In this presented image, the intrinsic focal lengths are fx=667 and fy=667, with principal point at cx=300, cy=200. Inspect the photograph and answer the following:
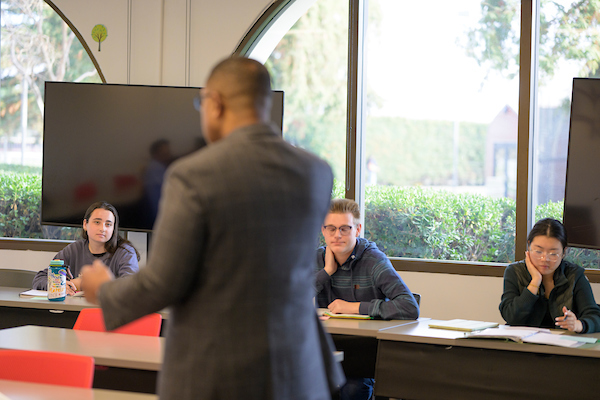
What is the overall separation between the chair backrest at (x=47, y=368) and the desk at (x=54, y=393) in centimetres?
7

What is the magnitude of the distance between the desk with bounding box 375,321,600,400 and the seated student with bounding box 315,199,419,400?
303 millimetres

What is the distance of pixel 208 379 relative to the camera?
4.19 ft

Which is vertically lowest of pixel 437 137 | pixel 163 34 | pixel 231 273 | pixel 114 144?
pixel 231 273

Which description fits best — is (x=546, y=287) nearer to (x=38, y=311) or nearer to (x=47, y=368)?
(x=47, y=368)

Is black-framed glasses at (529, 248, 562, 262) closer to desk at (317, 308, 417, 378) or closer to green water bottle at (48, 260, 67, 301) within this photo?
desk at (317, 308, 417, 378)

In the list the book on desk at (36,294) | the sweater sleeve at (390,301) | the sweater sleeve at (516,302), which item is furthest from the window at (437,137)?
the book on desk at (36,294)

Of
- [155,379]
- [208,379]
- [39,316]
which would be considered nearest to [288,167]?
[208,379]

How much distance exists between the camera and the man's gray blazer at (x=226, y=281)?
1278 millimetres

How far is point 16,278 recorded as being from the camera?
4.29 m

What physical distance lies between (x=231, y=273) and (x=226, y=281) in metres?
0.02

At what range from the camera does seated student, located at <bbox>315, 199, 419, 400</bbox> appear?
3.23 m

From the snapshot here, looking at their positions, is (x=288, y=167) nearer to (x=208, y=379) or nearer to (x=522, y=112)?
(x=208, y=379)

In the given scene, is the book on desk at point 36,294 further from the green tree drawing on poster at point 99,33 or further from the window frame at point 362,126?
the green tree drawing on poster at point 99,33

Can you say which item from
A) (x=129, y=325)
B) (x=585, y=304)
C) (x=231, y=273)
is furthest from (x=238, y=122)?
(x=585, y=304)
